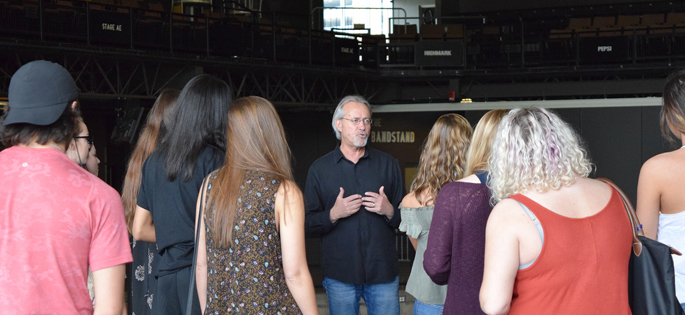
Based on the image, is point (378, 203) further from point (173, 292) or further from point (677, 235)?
point (677, 235)

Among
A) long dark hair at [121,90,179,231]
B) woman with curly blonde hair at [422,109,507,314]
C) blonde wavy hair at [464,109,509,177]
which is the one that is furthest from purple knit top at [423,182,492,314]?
long dark hair at [121,90,179,231]

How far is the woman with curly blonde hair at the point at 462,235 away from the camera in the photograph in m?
1.64

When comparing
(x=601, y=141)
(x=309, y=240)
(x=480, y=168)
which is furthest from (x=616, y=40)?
(x=480, y=168)

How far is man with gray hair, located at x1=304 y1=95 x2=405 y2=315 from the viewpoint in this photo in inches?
106

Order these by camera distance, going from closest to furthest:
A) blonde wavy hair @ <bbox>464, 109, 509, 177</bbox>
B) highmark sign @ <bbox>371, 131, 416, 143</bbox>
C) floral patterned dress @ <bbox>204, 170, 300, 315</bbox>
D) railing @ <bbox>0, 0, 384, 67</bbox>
Answer: floral patterned dress @ <bbox>204, 170, 300, 315</bbox> → blonde wavy hair @ <bbox>464, 109, 509, 177</bbox> → railing @ <bbox>0, 0, 384, 67</bbox> → highmark sign @ <bbox>371, 131, 416, 143</bbox>

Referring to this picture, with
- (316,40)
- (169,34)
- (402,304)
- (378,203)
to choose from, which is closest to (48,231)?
(378,203)

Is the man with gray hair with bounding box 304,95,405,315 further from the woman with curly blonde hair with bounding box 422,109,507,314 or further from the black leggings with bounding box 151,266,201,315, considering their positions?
the woman with curly blonde hair with bounding box 422,109,507,314

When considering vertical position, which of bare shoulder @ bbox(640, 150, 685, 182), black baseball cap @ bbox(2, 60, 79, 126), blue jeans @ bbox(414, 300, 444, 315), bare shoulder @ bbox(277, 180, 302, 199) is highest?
black baseball cap @ bbox(2, 60, 79, 126)

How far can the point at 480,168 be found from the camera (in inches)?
67.4

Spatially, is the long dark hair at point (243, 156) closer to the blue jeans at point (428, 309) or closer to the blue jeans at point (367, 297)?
the blue jeans at point (428, 309)

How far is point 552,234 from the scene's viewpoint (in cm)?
131

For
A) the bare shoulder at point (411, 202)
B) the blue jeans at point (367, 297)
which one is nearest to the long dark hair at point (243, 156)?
the bare shoulder at point (411, 202)

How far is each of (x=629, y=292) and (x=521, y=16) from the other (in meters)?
14.2

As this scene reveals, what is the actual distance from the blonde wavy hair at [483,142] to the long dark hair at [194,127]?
90 centimetres
